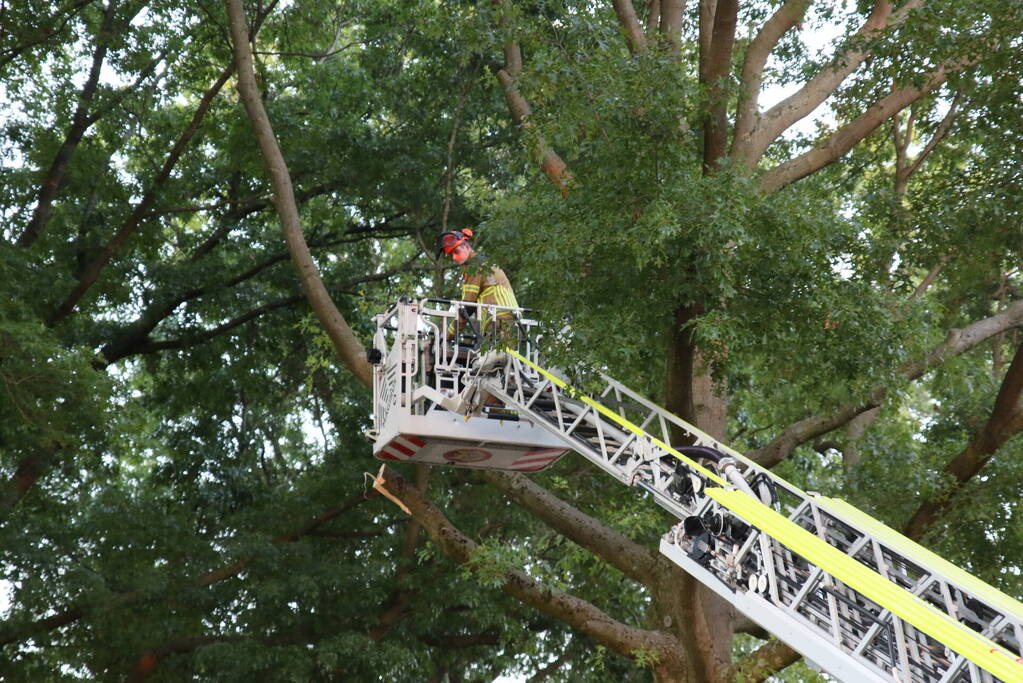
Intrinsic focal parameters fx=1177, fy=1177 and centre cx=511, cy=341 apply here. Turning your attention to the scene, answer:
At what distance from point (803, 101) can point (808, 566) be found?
7.52m

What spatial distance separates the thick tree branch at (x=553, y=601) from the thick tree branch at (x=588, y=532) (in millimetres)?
561

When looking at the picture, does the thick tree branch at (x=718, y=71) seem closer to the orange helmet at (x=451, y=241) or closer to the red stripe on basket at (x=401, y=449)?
the orange helmet at (x=451, y=241)

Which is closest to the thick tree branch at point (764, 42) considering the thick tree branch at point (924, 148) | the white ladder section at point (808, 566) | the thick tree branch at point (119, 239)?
the thick tree branch at point (924, 148)

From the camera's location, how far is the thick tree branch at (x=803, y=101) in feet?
42.5

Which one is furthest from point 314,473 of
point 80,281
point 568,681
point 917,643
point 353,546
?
point 917,643

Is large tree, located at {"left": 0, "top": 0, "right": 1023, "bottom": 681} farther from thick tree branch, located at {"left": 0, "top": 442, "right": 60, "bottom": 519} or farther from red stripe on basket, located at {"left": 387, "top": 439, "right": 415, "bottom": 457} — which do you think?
red stripe on basket, located at {"left": 387, "top": 439, "right": 415, "bottom": 457}

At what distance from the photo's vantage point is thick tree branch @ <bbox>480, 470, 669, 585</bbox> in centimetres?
1228

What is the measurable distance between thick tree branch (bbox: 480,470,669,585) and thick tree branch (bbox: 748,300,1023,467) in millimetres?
1677

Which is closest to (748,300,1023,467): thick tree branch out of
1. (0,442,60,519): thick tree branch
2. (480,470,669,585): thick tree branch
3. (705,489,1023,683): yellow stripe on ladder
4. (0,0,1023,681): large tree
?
(0,0,1023,681): large tree

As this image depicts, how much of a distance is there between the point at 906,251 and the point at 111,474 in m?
11.5

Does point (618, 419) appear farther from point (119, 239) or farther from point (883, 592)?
Answer: point (119, 239)

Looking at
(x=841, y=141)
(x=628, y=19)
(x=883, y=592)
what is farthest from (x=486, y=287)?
(x=883, y=592)

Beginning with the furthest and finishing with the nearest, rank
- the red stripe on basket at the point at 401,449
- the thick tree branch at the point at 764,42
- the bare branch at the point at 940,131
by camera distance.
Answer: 1. the bare branch at the point at 940,131
2. the thick tree branch at the point at 764,42
3. the red stripe on basket at the point at 401,449

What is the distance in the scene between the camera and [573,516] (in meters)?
12.9
